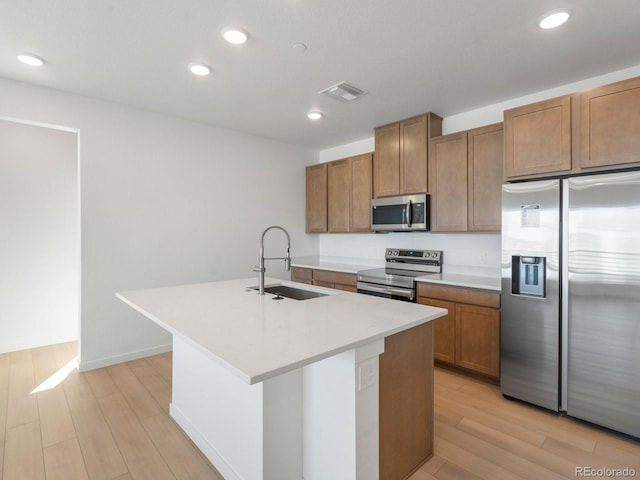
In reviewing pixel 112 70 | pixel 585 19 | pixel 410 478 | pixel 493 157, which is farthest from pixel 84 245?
pixel 585 19

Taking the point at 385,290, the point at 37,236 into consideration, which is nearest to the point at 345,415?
the point at 385,290

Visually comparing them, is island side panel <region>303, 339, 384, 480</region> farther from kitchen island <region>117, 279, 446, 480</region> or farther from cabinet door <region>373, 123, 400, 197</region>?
cabinet door <region>373, 123, 400, 197</region>

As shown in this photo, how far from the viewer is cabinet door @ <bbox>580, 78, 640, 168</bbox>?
205 cm

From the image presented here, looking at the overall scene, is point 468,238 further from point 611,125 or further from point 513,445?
point 513,445

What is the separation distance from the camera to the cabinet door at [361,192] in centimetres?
412

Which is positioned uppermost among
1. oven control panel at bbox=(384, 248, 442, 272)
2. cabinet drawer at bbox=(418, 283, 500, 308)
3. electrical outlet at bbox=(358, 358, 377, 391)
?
oven control panel at bbox=(384, 248, 442, 272)

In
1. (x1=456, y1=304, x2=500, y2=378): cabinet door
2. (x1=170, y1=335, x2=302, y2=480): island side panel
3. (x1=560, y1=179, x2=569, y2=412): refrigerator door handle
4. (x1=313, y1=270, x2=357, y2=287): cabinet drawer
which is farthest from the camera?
(x1=313, y1=270, x2=357, y2=287): cabinet drawer

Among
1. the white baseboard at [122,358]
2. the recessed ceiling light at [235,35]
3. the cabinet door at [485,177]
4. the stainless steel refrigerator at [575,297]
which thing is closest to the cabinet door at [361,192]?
the cabinet door at [485,177]

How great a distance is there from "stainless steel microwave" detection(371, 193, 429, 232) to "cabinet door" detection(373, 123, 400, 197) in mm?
125

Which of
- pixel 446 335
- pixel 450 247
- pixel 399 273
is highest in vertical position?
pixel 450 247

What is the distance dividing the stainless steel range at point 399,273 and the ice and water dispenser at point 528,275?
94cm

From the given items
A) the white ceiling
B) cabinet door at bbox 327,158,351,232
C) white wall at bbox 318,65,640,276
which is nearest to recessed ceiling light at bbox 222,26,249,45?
the white ceiling

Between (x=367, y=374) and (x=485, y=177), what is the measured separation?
2.39 m

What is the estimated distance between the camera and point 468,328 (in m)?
2.88
